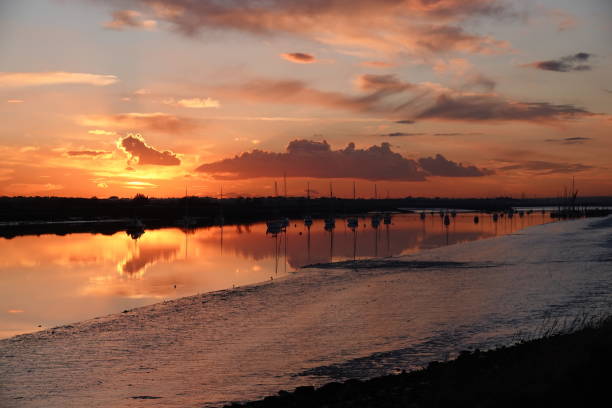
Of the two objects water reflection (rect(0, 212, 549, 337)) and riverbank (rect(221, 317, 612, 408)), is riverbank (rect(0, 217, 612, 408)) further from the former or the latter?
water reflection (rect(0, 212, 549, 337))

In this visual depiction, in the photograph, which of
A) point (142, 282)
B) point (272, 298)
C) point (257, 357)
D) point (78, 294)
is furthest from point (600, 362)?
point (142, 282)

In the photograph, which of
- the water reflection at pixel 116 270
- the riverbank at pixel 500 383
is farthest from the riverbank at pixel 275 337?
the water reflection at pixel 116 270

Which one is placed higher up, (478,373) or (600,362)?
(600,362)

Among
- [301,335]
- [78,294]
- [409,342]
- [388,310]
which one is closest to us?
[409,342]

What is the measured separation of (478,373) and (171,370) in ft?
25.3

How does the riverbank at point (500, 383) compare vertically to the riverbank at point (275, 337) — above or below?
above

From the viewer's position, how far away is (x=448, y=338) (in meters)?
17.6

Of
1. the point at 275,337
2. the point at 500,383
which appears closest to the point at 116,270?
the point at 275,337

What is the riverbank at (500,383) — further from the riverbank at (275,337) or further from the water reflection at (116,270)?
the water reflection at (116,270)

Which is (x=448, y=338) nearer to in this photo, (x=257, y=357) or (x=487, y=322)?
(x=487, y=322)

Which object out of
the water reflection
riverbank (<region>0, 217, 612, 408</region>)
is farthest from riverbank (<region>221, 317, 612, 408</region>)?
the water reflection

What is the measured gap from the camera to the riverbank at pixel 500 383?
8828 mm

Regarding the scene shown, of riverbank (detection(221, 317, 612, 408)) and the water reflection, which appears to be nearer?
riverbank (detection(221, 317, 612, 408))

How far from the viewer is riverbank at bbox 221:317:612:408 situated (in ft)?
29.0
